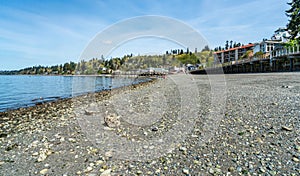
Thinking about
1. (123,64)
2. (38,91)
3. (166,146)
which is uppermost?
(123,64)

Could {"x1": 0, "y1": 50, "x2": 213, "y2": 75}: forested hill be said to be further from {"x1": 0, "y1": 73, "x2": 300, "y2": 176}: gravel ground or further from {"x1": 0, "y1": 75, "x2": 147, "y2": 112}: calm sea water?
{"x1": 0, "y1": 73, "x2": 300, "y2": 176}: gravel ground

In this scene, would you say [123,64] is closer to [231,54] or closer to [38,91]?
[38,91]

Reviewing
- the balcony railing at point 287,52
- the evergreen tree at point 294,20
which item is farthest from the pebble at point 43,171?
the evergreen tree at point 294,20

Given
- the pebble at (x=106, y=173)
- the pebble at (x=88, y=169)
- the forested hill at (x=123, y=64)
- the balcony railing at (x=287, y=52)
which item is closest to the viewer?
the pebble at (x=106, y=173)

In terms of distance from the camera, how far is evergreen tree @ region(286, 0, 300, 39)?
32612 mm

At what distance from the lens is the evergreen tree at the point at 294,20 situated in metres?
32.6

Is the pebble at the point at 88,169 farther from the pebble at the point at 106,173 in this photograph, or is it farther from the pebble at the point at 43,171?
the pebble at the point at 43,171

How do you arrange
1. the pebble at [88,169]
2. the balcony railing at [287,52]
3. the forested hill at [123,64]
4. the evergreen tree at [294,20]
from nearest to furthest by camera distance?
the pebble at [88,169]
the forested hill at [123,64]
the balcony railing at [287,52]
the evergreen tree at [294,20]

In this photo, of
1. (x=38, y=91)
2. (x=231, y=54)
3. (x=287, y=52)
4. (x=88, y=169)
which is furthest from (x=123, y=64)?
(x=231, y=54)

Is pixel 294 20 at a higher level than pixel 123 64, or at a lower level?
higher

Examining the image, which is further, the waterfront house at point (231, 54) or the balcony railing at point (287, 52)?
the waterfront house at point (231, 54)

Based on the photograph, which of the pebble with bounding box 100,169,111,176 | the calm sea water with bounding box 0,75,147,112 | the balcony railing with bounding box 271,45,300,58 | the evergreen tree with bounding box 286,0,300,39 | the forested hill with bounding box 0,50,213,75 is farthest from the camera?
the evergreen tree with bounding box 286,0,300,39

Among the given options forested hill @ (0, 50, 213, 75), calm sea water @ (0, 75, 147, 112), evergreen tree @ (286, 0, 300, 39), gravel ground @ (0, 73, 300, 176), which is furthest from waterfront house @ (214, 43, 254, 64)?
gravel ground @ (0, 73, 300, 176)

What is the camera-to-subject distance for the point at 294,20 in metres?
32.9
